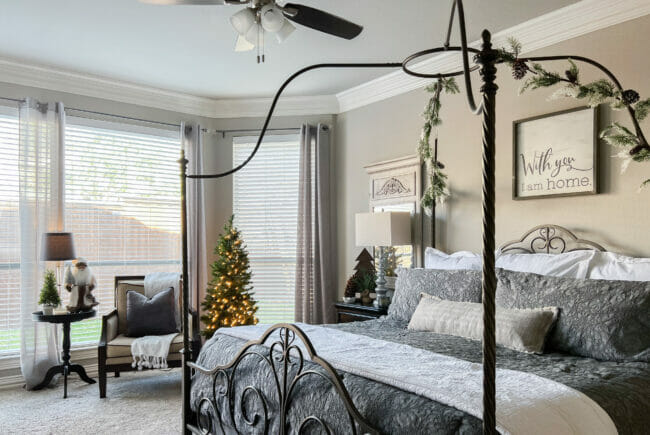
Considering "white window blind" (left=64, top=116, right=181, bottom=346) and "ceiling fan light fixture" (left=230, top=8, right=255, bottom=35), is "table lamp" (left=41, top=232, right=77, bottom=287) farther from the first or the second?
"ceiling fan light fixture" (left=230, top=8, right=255, bottom=35)

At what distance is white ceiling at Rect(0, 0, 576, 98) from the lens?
3.40 meters

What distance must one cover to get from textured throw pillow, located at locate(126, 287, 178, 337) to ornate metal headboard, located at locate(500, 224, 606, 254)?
2818 mm

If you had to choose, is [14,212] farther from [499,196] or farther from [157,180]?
[499,196]

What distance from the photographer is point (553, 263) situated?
3.09 m

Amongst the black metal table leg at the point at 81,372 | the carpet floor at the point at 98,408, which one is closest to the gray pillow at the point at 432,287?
the carpet floor at the point at 98,408

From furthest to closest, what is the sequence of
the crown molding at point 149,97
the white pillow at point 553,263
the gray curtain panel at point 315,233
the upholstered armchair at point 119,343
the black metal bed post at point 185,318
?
the gray curtain panel at point 315,233, the crown molding at point 149,97, the upholstered armchair at point 119,343, the white pillow at point 553,263, the black metal bed post at point 185,318

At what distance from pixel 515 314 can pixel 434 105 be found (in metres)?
1.57

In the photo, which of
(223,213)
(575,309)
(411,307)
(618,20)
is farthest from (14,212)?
(618,20)

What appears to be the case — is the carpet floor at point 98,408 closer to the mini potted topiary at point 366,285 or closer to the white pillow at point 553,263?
the mini potted topiary at point 366,285

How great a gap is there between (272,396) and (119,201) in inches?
137

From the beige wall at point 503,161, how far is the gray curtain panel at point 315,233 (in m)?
0.14

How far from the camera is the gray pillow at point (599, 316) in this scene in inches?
91.3

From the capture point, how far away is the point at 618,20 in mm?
3170

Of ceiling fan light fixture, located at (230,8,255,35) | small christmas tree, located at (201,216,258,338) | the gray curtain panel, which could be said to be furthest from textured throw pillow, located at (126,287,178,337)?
ceiling fan light fixture, located at (230,8,255,35)
